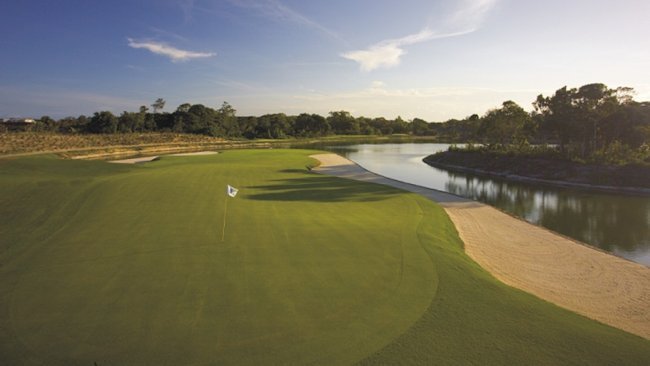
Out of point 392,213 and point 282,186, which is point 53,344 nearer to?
point 392,213

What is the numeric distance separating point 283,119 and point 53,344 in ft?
468

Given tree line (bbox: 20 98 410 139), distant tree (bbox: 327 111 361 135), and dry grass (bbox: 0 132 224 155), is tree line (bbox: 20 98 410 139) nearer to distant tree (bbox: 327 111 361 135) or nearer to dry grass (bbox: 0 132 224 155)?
distant tree (bbox: 327 111 361 135)

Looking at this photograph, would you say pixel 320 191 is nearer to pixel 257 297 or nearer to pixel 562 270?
pixel 562 270

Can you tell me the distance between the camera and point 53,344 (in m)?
6.50

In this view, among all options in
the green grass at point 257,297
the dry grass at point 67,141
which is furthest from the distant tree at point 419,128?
the green grass at point 257,297

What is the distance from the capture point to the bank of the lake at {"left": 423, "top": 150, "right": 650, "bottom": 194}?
3416 centimetres

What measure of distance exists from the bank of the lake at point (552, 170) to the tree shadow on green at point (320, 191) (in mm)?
22119

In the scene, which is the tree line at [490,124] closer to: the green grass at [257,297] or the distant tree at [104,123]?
the distant tree at [104,123]

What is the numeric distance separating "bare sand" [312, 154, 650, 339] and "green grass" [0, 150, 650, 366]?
139 centimetres

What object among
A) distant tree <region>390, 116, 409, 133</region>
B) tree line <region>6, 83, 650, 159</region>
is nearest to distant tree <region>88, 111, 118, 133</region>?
tree line <region>6, 83, 650, 159</region>

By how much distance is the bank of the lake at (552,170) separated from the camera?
112 feet

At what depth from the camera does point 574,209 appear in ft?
88.3

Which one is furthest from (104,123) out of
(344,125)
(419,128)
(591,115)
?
(419,128)

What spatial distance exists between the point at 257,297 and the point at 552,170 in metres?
43.0
